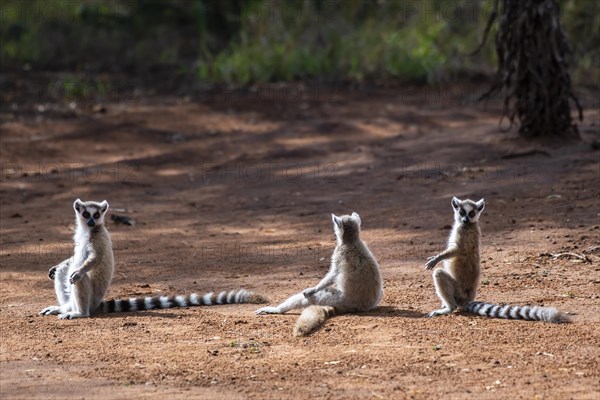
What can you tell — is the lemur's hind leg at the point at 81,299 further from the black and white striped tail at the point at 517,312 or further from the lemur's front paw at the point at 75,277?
the black and white striped tail at the point at 517,312

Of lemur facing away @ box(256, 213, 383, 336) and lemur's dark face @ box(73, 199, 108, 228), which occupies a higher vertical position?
lemur's dark face @ box(73, 199, 108, 228)

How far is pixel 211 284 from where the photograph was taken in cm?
947

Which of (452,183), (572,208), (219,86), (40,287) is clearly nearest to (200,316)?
(40,287)

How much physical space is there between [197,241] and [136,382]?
533 cm

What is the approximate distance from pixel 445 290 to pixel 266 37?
15.0m

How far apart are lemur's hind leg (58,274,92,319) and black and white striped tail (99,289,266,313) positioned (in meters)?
0.22

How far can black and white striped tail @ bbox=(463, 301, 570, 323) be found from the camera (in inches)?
290

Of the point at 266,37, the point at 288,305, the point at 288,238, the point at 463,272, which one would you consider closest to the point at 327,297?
the point at 288,305

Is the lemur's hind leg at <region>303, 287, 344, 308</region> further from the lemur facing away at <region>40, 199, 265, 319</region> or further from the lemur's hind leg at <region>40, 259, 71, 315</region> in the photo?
the lemur's hind leg at <region>40, 259, 71, 315</region>

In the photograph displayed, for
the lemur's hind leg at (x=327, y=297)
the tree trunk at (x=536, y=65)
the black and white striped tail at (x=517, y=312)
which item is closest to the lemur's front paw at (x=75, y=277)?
the lemur's hind leg at (x=327, y=297)

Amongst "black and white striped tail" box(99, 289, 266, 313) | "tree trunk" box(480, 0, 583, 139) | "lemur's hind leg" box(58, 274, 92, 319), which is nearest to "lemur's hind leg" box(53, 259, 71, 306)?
"lemur's hind leg" box(58, 274, 92, 319)

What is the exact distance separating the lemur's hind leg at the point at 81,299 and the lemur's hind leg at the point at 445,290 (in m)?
2.71

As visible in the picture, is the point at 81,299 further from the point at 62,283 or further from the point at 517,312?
the point at 517,312

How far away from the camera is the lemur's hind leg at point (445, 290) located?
307 inches
